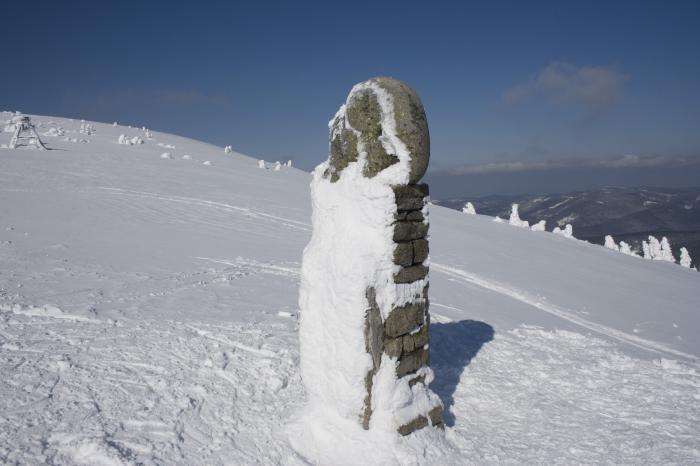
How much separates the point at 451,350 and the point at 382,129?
5.57 metres

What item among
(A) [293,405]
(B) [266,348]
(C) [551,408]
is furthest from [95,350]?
(C) [551,408]

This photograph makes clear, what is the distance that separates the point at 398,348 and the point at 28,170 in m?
24.5

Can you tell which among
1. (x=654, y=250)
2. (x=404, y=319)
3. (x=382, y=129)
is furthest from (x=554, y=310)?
(x=654, y=250)

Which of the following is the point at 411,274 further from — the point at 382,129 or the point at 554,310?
the point at 554,310

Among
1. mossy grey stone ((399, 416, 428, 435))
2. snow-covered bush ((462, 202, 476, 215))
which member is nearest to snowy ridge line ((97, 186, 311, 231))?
mossy grey stone ((399, 416, 428, 435))

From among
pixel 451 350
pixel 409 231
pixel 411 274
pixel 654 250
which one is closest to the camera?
pixel 409 231

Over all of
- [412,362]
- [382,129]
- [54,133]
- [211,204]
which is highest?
[54,133]

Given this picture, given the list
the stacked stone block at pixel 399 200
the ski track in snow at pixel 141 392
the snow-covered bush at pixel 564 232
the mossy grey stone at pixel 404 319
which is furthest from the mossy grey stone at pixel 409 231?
the snow-covered bush at pixel 564 232

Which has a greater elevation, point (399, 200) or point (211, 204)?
point (399, 200)

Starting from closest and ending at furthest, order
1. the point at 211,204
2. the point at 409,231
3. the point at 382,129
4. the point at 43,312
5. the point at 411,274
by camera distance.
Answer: the point at 382,129
the point at 409,231
the point at 411,274
the point at 43,312
the point at 211,204

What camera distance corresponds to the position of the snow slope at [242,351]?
17.3 feet

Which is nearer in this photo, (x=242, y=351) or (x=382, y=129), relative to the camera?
(x=382, y=129)

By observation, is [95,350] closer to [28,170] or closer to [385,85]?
[385,85]

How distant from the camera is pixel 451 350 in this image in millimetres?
9258
